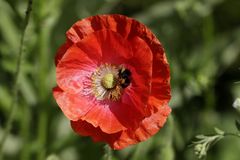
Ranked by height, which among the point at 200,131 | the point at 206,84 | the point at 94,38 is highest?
the point at 94,38

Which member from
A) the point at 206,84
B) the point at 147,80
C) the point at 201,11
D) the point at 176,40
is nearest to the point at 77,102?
the point at 147,80

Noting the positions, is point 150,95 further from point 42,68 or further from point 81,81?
point 42,68

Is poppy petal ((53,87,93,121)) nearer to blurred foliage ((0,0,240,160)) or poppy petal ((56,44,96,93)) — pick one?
poppy petal ((56,44,96,93))

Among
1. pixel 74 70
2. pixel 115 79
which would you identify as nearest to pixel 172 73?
pixel 115 79

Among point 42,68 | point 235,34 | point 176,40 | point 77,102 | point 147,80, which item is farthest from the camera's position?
point 235,34

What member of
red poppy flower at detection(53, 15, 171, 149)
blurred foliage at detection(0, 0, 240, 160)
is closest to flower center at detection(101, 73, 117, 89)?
red poppy flower at detection(53, 15, 171, 149)

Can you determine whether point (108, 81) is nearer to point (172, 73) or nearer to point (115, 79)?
point (115, 79)

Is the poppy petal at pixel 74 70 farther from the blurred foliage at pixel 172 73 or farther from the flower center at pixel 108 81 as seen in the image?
the blurred foliage at pixel 172 73
